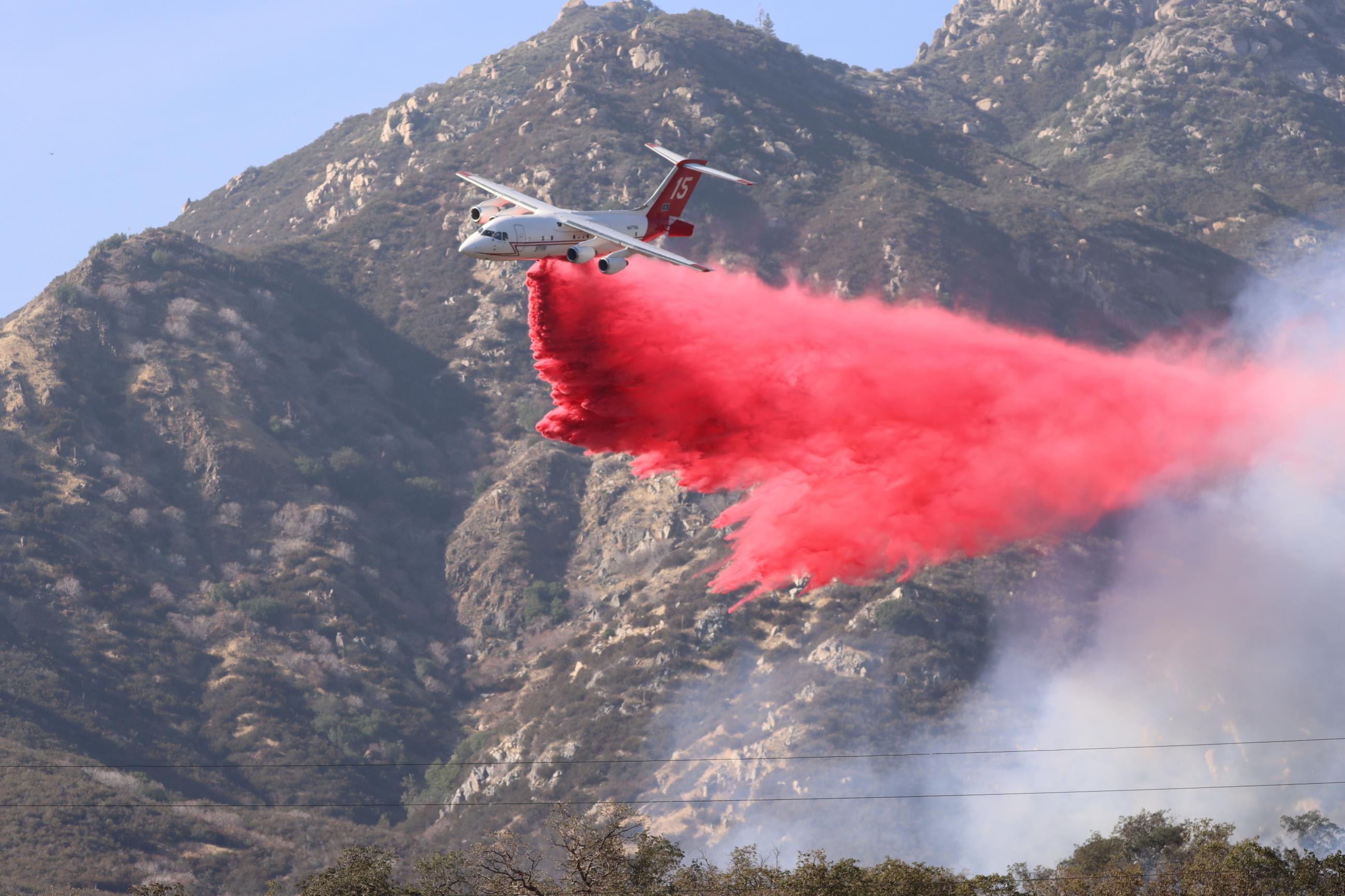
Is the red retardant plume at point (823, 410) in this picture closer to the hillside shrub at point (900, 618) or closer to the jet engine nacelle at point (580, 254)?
the jet engine nacelle at point (580, 254)

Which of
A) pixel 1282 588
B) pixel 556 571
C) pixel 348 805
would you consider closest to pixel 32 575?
pixel 348 805

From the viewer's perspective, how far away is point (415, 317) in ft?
491

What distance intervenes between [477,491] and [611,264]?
93.5 meters

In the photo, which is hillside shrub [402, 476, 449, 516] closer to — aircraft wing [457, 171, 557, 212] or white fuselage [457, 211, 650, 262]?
aircraft wing [457, 171, 557, 212]

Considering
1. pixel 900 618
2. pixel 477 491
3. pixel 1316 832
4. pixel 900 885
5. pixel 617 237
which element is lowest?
pixel 900 885

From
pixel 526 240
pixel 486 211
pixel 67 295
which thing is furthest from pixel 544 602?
pixel 526 240

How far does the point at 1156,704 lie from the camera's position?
9694cm

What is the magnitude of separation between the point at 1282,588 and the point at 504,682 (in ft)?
201

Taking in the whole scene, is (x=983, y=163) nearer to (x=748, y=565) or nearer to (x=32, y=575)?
(x=32, y=575)

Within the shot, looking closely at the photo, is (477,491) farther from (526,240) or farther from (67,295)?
(526,240)

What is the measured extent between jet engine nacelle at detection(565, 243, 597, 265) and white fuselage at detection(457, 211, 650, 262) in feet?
1.30

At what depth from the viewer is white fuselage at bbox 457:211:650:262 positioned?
1651 inches

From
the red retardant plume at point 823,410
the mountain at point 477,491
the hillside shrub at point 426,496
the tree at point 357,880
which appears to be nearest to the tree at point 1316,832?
the mountain at point 477,491

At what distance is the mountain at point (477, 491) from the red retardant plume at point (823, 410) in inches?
1672
